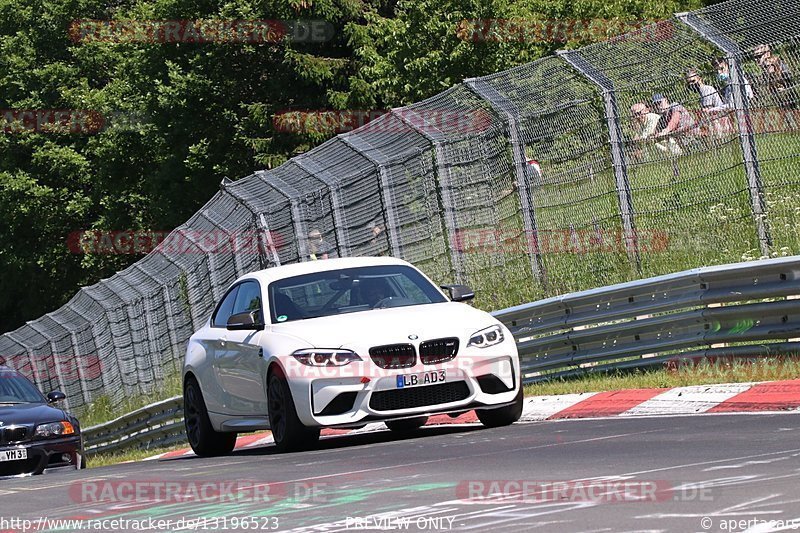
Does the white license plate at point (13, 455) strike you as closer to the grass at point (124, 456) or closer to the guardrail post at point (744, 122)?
the grass at point (124, 456)

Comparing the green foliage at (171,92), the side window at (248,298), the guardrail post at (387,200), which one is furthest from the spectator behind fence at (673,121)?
the green foliage at (171,92)

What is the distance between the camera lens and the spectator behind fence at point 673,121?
46.8ft

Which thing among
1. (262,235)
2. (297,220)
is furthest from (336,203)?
(262,235)

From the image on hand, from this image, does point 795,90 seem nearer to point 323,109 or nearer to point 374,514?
point 374,514

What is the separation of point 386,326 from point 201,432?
2942mm

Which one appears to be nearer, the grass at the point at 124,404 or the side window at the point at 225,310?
the side window at the point at 225,310

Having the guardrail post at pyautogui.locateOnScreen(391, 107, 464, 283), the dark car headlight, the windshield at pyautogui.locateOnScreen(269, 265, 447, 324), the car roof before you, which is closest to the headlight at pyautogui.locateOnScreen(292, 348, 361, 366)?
the windshield at pyautogui.locateOnScreen(269, 265, 447, 324)

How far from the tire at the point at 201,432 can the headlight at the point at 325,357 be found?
2468mm

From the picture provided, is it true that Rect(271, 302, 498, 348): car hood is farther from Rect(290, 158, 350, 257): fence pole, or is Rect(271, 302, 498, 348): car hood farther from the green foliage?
the green foliage

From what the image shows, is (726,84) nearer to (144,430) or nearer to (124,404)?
(144,430)

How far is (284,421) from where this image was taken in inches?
468

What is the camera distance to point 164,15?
53.5m

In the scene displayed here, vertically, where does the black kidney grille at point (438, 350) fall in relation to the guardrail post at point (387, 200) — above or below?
below

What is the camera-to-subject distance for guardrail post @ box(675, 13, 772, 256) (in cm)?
1387
